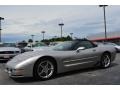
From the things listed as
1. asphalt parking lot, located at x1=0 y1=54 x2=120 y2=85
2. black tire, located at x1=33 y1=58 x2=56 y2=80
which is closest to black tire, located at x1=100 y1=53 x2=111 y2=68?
asphalt parking lot, located at x1=0 y1=54 x2=120 y2=85

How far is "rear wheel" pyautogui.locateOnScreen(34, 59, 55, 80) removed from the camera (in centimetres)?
620

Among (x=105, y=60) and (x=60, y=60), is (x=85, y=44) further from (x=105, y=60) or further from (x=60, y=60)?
(x=60, y=60)

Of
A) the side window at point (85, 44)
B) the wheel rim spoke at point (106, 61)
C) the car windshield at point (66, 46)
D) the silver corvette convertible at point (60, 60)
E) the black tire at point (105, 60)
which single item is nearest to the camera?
the silver corvette convertible at point (60, 60)

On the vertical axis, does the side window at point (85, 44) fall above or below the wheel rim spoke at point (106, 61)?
above

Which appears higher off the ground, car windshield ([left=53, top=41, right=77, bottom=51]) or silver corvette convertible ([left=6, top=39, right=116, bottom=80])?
car windshield ([left=53, top=41, right=77, bottom=51])

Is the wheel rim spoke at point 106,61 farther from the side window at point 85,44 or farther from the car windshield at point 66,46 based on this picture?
the car windshield at point 66,46

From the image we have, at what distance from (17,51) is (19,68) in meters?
5.49

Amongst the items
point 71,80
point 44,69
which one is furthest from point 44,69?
point 71,80

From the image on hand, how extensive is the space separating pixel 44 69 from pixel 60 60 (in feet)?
2.04

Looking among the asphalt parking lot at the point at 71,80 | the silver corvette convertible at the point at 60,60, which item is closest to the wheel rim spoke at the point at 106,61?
the silver corvette convertible at the point at 60,60

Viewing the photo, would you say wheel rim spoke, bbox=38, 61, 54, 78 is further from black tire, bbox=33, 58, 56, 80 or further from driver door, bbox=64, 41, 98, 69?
driver door, bbox=64, 41, 98, 69

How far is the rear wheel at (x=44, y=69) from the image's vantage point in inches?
244

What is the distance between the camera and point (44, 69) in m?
6.37
